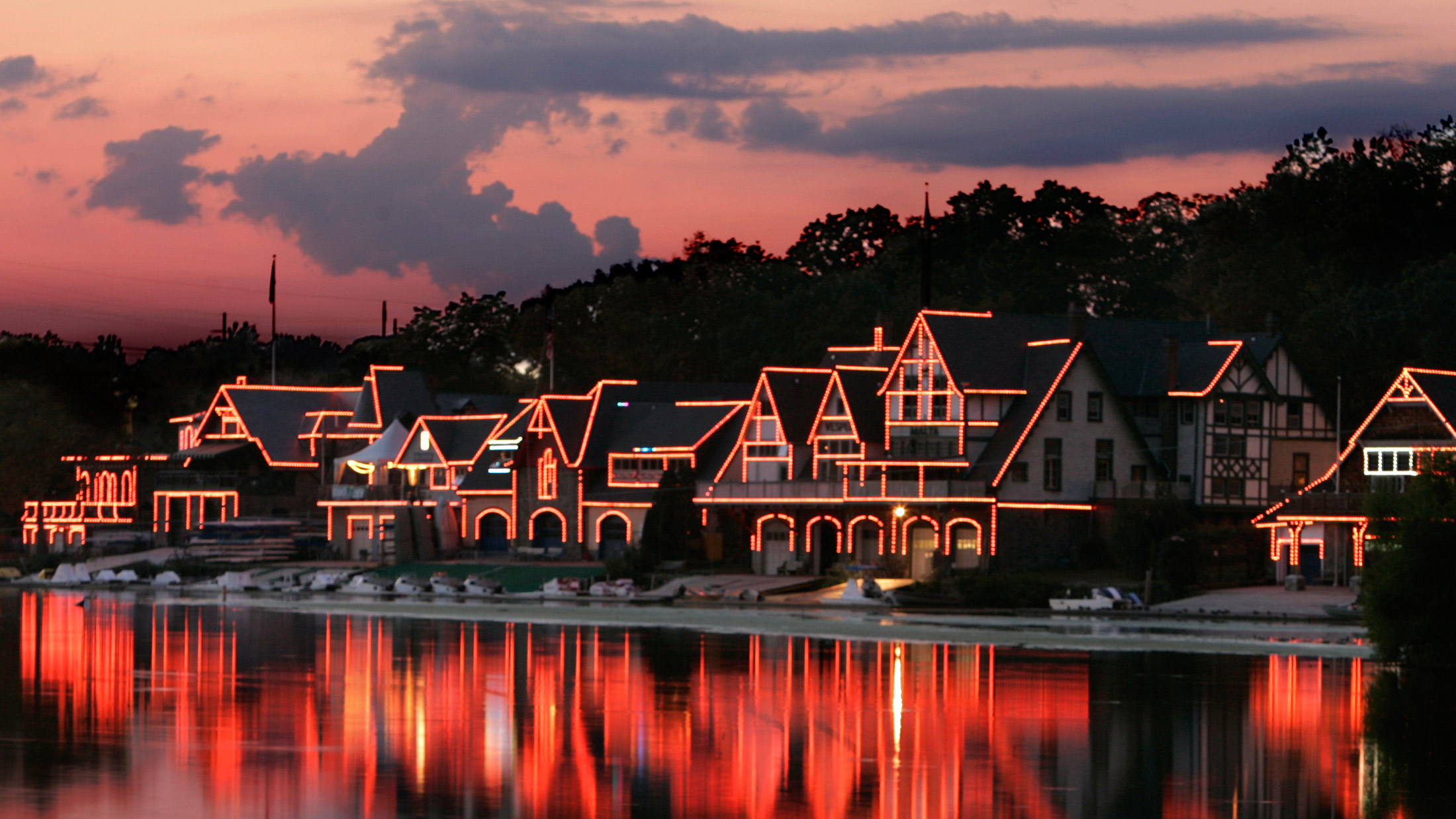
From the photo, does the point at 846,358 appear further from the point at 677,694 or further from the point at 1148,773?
the point at 1148,773

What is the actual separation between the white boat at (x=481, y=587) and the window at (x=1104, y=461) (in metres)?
24.8

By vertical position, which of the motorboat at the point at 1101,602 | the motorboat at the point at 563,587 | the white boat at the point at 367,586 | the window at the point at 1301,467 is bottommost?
the white boat at the point at 367,586

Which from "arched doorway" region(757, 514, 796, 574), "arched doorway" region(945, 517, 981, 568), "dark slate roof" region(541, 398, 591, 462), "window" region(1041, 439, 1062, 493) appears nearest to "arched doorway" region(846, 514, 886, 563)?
"arched doorway" region(757, 514, 796, 574)

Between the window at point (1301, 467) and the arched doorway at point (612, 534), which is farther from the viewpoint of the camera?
the arched doorway at point (612, 534)

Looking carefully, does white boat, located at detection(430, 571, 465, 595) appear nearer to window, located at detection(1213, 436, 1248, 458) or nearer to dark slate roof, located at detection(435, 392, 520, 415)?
dark slate roof, located at detection(435, 392, 520, 415)

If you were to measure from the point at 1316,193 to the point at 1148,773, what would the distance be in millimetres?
79069

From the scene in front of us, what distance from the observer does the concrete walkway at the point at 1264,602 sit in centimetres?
6544

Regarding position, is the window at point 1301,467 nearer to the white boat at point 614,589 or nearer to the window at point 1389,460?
the window at point 1389,460

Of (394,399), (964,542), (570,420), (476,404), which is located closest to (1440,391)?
(964,542)

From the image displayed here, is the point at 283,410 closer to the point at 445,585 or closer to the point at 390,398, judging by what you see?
the point at 390,398

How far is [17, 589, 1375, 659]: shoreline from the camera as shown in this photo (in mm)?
53281

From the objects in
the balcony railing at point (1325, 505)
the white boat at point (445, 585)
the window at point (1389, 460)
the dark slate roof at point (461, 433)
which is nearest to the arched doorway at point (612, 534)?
the white boat at point (445, 585)

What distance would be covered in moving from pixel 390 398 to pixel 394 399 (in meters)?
0.23

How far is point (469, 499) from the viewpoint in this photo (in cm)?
10344
